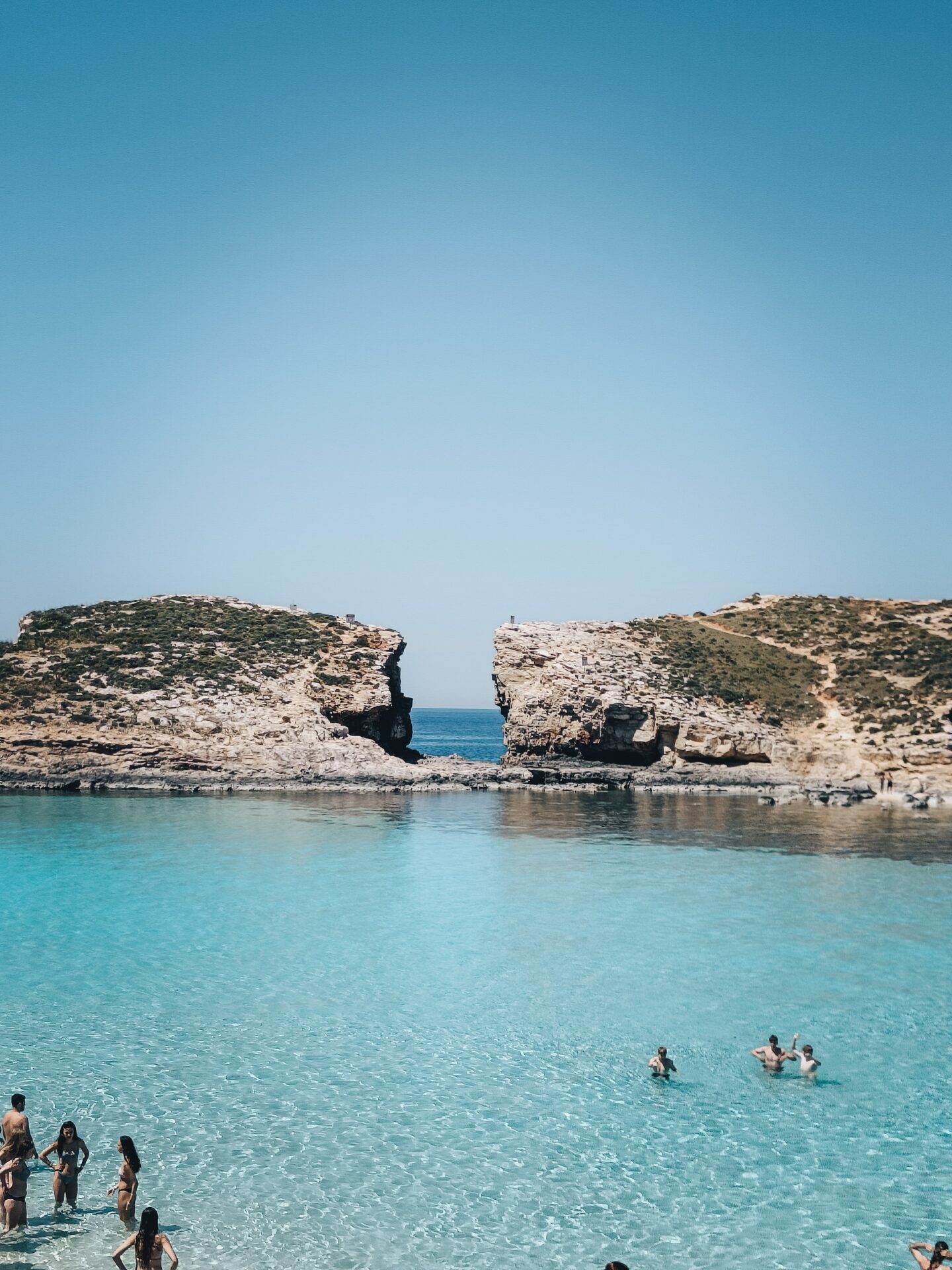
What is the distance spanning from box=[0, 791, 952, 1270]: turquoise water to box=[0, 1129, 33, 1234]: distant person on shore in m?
0.29

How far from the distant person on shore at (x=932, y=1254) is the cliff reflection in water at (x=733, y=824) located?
2604cm

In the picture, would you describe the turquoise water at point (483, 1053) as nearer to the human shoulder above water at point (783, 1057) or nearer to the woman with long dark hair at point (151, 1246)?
the human shoulder above water at point (783, 1057)

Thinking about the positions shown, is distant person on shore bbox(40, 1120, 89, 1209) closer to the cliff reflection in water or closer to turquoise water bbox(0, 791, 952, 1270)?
turquoise water bbox(0, 791, 952, 1270)

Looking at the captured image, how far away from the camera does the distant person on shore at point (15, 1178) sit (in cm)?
1138

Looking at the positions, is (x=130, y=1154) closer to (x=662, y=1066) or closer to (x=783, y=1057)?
(x=662, y=1066)

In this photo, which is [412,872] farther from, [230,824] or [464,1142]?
[464,1142]

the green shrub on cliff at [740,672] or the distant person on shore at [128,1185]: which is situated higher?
the green shrub on cliff at [740,672]

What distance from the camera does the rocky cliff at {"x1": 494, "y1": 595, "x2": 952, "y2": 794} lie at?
5822cm

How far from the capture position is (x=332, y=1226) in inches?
459

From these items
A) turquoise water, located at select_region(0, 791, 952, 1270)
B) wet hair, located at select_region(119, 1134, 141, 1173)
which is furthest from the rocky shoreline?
wet hair, located at select_region(119, 1134, 141, 1173)

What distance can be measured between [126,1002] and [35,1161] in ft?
21.1

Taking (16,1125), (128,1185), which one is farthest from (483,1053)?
(16,1125)

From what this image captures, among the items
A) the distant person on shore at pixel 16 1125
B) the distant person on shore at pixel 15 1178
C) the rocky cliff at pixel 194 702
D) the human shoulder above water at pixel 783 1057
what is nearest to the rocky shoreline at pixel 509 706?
the rocky cliff at pixel 194 702

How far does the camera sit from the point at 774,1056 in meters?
Result: 16.4
